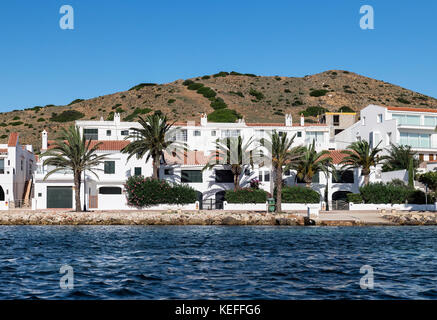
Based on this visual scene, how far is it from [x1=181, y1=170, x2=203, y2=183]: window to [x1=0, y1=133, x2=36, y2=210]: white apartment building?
2149cm

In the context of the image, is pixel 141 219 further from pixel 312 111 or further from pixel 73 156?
pixel 312 111

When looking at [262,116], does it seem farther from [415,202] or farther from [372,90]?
[415,202]

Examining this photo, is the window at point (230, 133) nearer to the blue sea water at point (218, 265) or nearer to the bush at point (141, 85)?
the blue sea water at point (218, 265)

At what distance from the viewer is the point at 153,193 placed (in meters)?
55.9

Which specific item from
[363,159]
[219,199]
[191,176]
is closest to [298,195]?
[363,159]

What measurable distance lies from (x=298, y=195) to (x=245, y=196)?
6.28m

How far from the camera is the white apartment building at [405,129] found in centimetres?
7475

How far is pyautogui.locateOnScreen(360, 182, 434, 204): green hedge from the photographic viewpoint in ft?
185

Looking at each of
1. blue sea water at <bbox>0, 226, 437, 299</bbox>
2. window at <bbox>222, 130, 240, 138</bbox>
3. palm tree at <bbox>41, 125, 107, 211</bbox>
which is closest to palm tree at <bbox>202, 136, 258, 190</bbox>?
palm tree at <bbox>41, 125, 107, 211</bbox>

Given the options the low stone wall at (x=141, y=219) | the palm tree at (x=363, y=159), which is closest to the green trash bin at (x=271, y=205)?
the low stone wall at (x=141, y=219)

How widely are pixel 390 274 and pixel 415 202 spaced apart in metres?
Answer: 40.3

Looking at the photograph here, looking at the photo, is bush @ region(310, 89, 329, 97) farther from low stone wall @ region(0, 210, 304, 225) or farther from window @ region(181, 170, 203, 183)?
low stone wall @ region(0, 210, 304, 225)

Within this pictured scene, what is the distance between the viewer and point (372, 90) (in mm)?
171250
